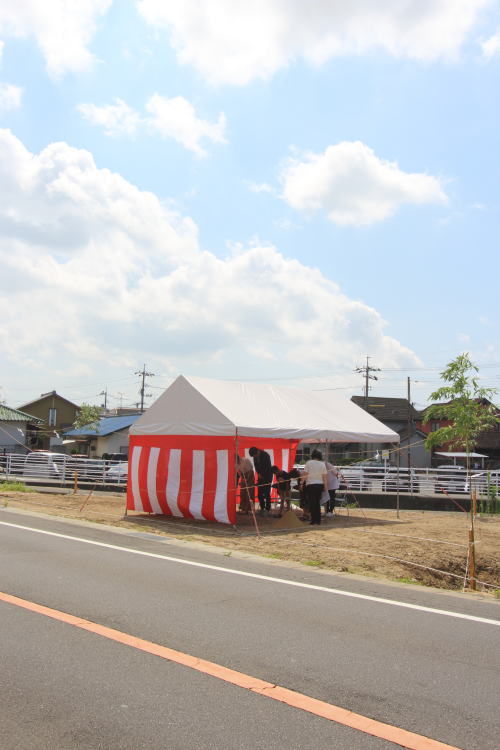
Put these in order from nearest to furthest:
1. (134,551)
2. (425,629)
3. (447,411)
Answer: (425,629), (134,551), (447,411)

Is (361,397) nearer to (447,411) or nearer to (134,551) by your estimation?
(447,411)

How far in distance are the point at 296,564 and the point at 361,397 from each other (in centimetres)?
5929

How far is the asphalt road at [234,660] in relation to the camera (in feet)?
11.9

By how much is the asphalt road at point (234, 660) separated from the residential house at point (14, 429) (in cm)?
4510

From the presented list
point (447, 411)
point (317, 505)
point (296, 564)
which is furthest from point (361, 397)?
point (296, 564)

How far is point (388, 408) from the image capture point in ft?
215

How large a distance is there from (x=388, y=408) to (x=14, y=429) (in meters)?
35.7

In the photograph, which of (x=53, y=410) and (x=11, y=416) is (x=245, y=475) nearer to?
(x=11, y=416)

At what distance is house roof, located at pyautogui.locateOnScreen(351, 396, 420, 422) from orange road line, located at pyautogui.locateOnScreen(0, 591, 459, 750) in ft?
191

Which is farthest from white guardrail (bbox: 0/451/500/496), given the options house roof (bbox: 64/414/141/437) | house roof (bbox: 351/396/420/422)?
house roof (bbox: 351/396/420/422)

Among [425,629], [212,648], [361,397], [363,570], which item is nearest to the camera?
[212,648]

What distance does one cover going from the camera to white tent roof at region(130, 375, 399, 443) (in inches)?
557

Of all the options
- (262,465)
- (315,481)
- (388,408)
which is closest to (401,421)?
(388,408)

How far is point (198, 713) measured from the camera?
3816mm
